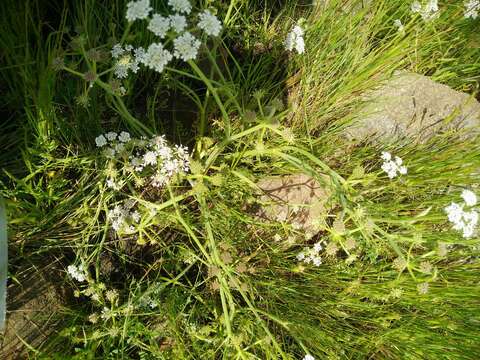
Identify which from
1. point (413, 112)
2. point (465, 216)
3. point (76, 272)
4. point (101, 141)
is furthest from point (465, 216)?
point (76, 272)

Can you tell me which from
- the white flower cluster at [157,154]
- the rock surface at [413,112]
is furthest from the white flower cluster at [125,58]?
the rock surface at [413,112]

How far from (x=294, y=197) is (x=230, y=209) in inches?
13.6

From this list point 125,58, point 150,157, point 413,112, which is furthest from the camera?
point 413,112

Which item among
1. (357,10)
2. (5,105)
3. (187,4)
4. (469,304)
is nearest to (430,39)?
(357,10)

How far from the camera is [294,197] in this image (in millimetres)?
1801

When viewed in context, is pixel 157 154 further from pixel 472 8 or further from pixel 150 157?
pixel 472 8

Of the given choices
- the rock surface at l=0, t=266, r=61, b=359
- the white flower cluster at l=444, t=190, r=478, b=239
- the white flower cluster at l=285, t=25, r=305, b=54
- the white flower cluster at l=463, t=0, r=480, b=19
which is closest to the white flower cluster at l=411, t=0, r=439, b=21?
the white flower cluster at l=463, t=0, r=480, b=19

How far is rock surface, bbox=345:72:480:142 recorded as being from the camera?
75.8 inches

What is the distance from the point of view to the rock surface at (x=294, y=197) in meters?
1.74

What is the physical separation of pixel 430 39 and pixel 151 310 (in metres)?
1.65

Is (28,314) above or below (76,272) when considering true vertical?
below

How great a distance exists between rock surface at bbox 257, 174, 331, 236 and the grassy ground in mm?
49

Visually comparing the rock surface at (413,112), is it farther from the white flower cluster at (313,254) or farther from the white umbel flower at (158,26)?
the white umbel flower at (158,26)

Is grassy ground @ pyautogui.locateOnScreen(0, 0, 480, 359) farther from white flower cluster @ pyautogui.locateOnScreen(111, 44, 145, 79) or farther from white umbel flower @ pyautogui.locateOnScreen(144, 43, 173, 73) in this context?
white umbel flower @ pyautogui.locateOnScreen(144, 43, 173, 73)
